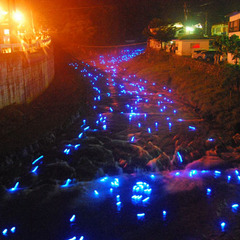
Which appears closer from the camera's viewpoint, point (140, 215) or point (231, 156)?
point (140, 215)

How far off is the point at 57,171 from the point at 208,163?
22.3ft

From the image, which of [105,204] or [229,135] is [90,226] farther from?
[229,135]

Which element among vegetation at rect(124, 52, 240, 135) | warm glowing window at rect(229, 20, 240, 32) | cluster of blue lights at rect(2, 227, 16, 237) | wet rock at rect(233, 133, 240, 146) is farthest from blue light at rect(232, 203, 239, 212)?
warm glowing window at rect(229, 20, 240, 32)

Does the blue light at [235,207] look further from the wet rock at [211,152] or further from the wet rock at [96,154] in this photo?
the wet rock at [96,154]

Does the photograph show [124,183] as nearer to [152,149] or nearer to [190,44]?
[152,149]

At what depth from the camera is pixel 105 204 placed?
404 inches

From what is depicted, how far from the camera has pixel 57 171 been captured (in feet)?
40.5

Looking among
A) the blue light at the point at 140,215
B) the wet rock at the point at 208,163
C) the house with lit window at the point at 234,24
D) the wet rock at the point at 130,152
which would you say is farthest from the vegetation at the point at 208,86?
the blue light at the point at 140,215

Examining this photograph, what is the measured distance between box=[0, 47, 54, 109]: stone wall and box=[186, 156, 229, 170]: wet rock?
9.95 meters

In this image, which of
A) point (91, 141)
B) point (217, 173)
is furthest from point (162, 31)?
point (217, 173)

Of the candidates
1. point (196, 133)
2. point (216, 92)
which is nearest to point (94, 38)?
point (216, 92)

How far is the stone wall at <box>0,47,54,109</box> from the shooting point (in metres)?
15.1

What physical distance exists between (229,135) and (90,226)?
421 inches

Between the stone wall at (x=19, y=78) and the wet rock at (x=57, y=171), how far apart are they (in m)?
4.70
